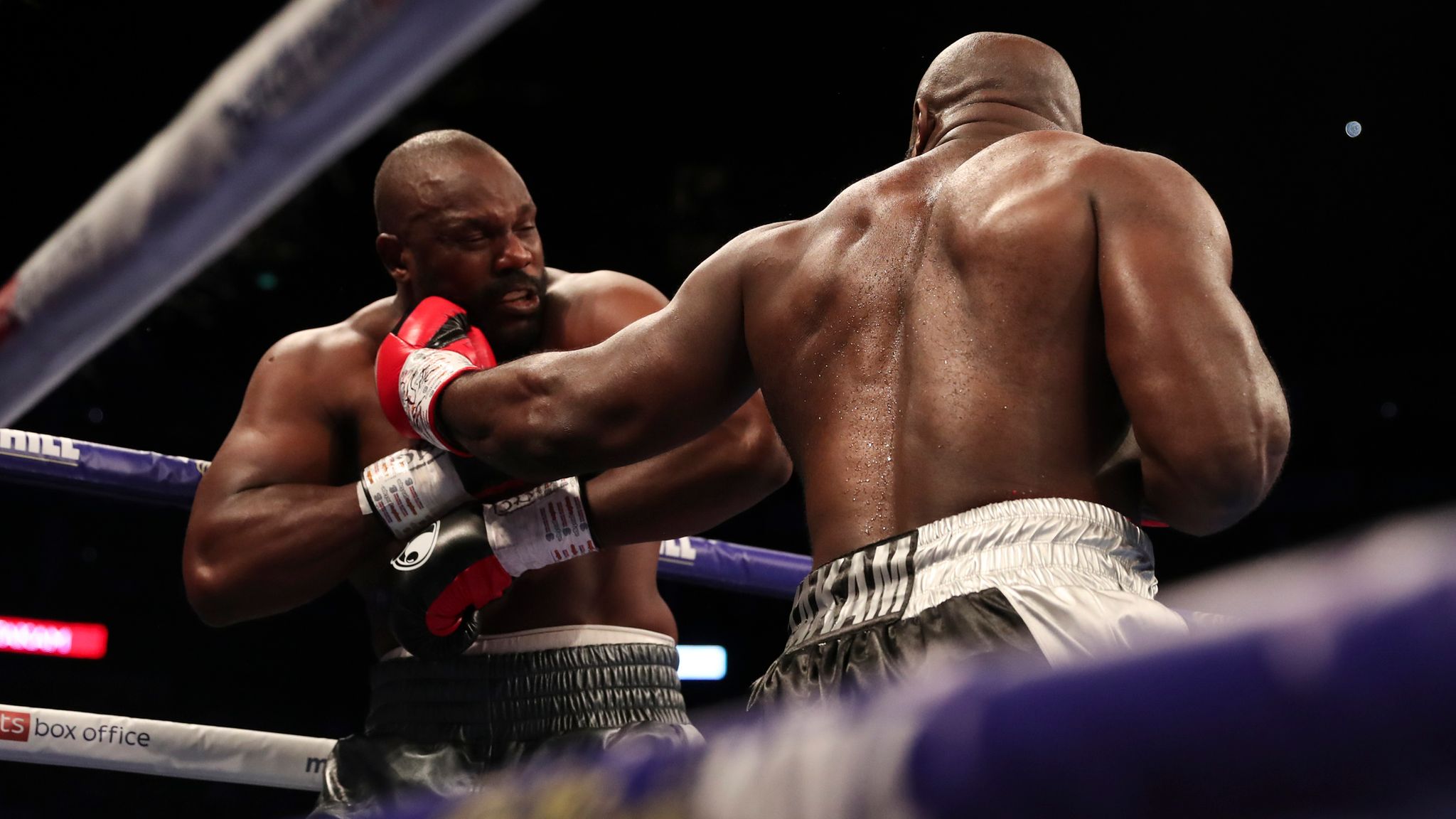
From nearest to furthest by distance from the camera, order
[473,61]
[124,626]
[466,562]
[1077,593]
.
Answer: [1077,593], [466,562], [473,61], [124,626]

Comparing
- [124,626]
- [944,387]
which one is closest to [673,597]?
[124,626]

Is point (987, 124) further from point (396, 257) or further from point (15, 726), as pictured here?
point (15, 726)

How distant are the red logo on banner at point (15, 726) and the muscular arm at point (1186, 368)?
163cm

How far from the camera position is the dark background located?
215 inches

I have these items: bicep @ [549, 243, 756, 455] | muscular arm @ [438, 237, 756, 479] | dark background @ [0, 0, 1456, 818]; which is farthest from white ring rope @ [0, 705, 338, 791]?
dark background @ [0, 0, 1456, 818]

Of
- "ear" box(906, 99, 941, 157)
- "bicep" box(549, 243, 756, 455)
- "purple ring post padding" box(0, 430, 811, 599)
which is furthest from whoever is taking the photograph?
"purple ring post padding" box(0, 430, 811, 599)

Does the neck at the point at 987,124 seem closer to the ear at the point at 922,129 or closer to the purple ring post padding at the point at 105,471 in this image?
the ear at the point at 922,129

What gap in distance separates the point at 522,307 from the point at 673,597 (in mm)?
6294

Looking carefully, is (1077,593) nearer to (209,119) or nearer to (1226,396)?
(1226,396)

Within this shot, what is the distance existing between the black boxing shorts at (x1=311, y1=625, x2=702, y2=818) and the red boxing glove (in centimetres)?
35

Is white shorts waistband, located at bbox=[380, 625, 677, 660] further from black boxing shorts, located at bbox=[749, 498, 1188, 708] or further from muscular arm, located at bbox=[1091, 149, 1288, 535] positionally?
muscular arm, located at bbox=[1091, 149, 1288, 535]

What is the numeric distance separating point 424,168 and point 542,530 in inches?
27.7

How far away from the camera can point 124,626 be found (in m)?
7.98

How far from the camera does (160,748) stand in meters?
2.16
